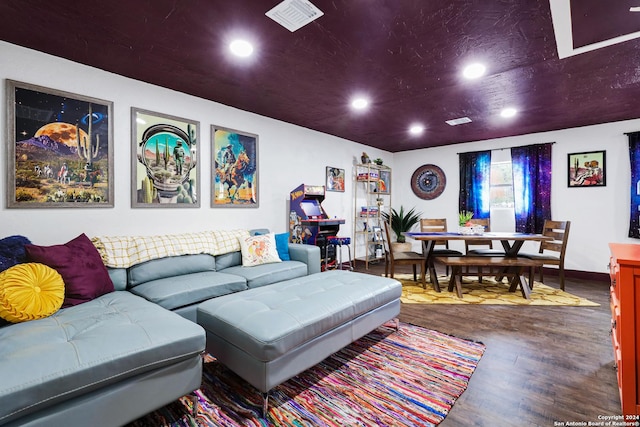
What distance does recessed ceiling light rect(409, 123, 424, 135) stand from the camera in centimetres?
475

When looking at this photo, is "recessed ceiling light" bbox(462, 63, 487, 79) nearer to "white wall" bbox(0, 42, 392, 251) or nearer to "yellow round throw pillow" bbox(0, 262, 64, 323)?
"white wall" bbox(0, 42, 392, 251)

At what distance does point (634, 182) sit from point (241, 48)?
5.56 m

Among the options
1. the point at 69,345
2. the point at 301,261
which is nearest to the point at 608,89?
the point at 301,261

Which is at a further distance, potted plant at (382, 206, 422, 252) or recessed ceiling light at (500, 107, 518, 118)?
potted plant at (382, 206, 422, 252)

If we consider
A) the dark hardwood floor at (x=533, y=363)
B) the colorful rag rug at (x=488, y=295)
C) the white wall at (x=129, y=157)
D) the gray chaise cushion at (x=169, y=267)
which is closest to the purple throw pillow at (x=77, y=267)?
the gray chaise cushion at (x=169, y=267)

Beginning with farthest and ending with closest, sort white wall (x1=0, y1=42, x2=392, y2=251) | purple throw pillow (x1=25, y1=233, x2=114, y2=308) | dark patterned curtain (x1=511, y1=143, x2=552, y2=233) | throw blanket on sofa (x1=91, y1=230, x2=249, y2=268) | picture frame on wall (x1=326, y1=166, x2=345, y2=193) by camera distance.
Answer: picture frame on wall (x1=326, y1=166, x2=345, y2=193), dark patterned curtain (x1=511, y1=143, x2=552, y2=233), throw blanket on sofa (x1=91, y1=230, x2=249, y2=268), white wall (x1=0, y1=42, x2=392, y2=251), purple throw pillow (x1=25, y1=233, x2=114, y2=308)

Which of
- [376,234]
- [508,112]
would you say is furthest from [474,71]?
[376,234]

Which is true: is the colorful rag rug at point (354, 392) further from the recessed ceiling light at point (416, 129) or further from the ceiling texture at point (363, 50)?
the recessed ceiling light at point (416, 129)

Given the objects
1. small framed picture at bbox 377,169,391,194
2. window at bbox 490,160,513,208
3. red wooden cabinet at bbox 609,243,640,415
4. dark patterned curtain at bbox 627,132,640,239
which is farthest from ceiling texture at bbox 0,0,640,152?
small framed picture at bbox 377,169,391,194

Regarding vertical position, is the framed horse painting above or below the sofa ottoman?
above

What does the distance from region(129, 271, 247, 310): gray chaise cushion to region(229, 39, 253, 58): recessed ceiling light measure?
1.94 m

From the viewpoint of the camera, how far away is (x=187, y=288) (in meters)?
2.48

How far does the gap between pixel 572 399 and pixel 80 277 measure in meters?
3.20

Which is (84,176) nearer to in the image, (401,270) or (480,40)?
(480,40)
